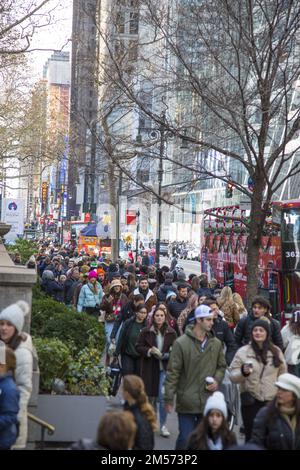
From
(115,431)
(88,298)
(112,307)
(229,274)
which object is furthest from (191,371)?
(229,274)

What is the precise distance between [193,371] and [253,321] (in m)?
2.62

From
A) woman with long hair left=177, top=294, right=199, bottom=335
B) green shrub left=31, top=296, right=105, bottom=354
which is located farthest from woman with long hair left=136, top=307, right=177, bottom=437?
woman with long hair left=177, top=294, right=199, bottom=335

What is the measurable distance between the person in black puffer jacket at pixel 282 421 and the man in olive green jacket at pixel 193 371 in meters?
1.92

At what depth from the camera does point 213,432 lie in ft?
23.9

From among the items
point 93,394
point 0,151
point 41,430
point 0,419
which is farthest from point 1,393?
point 0,151

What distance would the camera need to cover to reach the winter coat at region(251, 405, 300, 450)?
24.5ft

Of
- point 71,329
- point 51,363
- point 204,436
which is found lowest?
point 204,436

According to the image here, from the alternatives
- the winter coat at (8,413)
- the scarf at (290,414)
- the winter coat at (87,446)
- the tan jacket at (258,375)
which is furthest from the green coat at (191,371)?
the winter coat at (87,446)

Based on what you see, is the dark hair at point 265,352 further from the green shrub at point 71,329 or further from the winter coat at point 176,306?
the winter coat at point 176,306

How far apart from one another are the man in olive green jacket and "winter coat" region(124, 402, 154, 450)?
233 cm

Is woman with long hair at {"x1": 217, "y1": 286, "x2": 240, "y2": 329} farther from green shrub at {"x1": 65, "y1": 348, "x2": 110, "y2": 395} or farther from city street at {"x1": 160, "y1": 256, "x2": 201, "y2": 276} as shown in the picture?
city street at {"x1": 160, "y1": 256, "x2": 201, "y2": 276}

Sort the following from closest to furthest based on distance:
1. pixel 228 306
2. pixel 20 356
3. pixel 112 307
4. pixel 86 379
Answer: pixel 20 356 < pixel 86 379 < pixel 228 306 < pixel 112 307

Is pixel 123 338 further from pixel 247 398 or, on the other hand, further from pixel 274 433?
pixel 274 433
